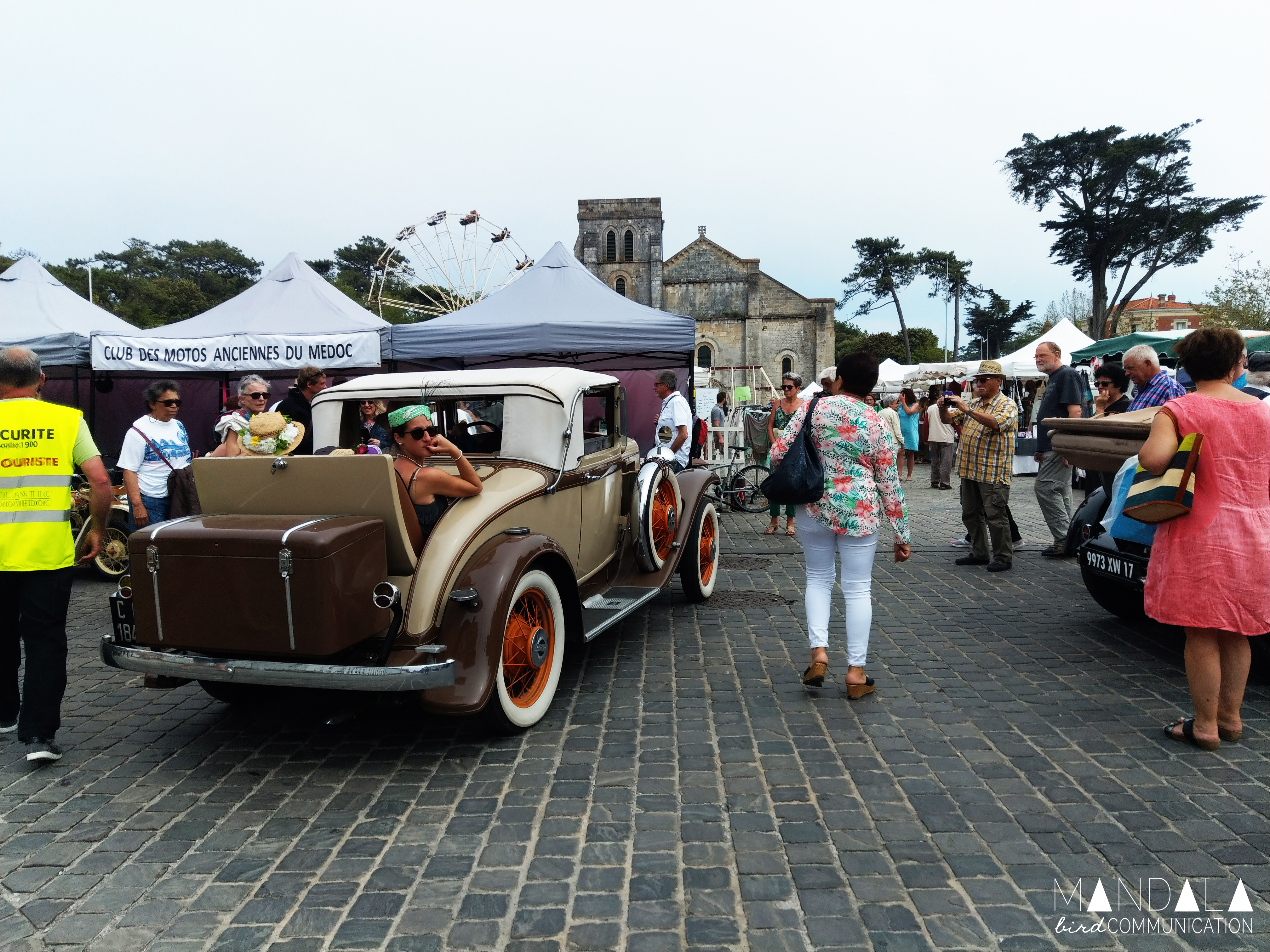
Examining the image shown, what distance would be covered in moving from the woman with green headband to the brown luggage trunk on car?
476mm

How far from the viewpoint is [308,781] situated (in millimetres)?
3336

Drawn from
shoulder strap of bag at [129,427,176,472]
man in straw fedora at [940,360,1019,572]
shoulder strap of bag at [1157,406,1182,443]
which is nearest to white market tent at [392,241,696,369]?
man in straw fedora at [940,360,1019,572]

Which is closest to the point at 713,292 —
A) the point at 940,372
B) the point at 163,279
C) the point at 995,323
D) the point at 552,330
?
the point at 995,323

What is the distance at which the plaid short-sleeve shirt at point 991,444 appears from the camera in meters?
A: 7.17

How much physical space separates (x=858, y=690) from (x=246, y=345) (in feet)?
26.5

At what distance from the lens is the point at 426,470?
374 centimetres

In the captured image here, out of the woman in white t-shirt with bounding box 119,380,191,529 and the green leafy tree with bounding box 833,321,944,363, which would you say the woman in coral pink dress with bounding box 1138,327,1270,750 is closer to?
the woman in white t-shirt with bounding box 119,380,191,529

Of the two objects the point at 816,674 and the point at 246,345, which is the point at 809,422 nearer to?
the point at 816,674

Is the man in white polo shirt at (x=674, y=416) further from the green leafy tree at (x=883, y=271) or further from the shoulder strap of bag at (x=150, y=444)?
the green leafy tree at (x=883, y=271)

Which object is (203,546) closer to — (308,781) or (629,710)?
(308,781)

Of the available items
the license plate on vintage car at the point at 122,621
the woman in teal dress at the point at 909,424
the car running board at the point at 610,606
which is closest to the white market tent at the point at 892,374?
the woman in teal dress at the point at 909,424

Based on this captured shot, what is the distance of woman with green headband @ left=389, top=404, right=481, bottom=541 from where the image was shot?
3.73 meters

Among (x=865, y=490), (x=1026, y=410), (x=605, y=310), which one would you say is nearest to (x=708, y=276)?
(x=1026, y=410)

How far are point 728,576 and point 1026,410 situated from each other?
59.9 feet
